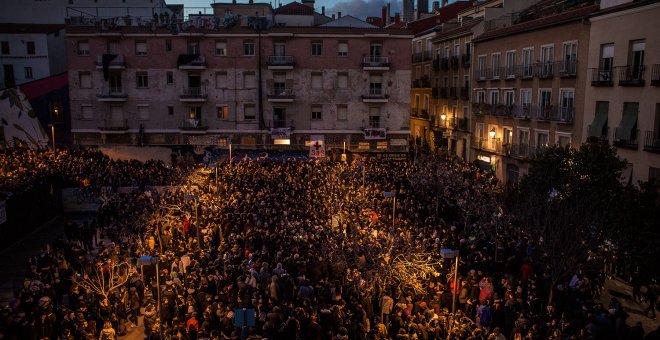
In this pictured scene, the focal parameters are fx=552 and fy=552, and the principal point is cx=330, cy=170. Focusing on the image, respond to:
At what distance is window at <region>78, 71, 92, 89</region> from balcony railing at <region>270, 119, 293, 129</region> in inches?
566

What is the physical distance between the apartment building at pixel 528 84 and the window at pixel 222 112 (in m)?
18.9

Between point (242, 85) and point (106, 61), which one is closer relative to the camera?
point (106, 61)

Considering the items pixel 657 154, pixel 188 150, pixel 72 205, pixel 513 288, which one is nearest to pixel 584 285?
pixel 513 288

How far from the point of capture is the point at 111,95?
42094 millimetres

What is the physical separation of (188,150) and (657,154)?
31524mm

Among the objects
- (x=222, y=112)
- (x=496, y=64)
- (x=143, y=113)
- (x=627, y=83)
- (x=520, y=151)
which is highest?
(x=496, y=64)

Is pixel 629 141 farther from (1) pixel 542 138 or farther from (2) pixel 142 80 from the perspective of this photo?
(2) pixel 142 80

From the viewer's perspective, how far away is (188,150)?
4269 centimetres

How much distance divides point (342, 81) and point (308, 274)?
90.7ft

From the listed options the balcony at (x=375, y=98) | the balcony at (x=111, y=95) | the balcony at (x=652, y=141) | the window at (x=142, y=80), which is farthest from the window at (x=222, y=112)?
the balcony at (x=652, y=141)

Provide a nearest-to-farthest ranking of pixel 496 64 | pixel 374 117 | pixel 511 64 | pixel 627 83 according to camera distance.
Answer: pixel 627 83 < pixel 511 64 < pixel 496 64 < pixel 374 117

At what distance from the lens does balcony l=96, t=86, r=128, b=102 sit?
42.1 metres

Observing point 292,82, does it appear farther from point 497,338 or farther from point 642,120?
point 497,338

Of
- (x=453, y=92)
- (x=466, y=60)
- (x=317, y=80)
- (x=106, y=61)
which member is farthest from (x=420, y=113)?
(x=106, y=61)
